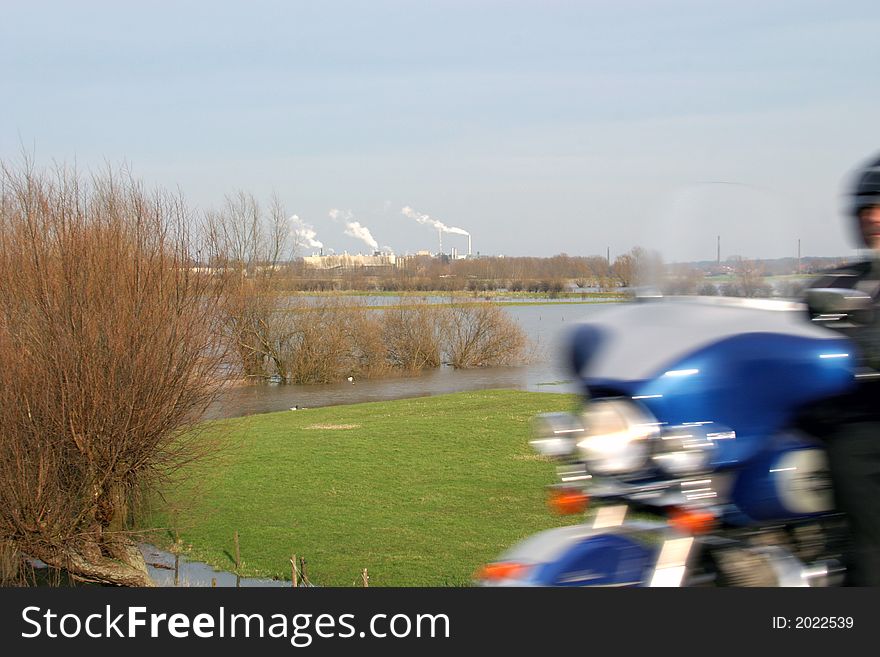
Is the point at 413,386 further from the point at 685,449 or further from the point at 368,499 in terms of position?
the point at 685,449

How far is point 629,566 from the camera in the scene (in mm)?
2854

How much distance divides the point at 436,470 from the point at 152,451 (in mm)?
9528

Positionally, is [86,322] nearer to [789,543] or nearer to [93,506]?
[93,506]

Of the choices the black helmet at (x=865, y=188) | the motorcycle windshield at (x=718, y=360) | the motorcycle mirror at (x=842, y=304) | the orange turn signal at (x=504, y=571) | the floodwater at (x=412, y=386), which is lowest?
the floodwater at (x=412, y=386)

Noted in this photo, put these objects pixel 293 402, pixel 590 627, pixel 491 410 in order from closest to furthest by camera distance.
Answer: pixel 590 627 → pixel 491 410 → pixel 293 402

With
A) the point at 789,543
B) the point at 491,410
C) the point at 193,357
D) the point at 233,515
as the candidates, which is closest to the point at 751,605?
the point at 789,543

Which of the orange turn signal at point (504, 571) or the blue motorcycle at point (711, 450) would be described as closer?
the blue motorcycle at point (711, 450)

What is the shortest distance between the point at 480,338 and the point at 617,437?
53537mm

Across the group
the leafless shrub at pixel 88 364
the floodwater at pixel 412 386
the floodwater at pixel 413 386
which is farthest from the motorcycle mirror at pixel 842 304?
the floodwater at pixel 412 386

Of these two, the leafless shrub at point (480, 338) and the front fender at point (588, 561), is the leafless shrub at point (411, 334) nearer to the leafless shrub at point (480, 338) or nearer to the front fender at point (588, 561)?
the leafless shrub at point (480, 338)

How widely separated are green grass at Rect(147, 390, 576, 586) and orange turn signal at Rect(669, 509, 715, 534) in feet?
40.4

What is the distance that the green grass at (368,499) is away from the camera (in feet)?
54.7

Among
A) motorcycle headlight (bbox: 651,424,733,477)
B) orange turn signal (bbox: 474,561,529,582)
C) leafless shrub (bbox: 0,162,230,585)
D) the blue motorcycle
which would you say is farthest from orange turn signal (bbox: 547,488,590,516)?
leafless shrub (bbox: 0,162,230,585)

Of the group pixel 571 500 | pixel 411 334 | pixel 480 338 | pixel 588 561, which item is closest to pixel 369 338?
pixel 411 334
